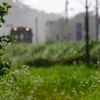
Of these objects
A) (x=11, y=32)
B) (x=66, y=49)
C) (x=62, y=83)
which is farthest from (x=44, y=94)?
(x=11, y=32)

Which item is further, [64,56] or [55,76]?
[64,56]

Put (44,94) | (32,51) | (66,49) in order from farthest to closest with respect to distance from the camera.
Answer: (32,51) → (66,49) → (44,94)

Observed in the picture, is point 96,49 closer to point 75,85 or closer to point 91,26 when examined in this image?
point 75,85

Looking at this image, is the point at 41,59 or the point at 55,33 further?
the point at 55,33

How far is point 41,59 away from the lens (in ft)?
47.3

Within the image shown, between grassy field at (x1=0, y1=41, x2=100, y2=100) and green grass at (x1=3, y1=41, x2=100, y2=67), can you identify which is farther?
green grass at (x1=3, y1=41, x2=100, y2=67)

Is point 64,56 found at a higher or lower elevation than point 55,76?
lower

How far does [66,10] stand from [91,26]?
3.56 m

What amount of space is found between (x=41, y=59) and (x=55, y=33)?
60.5 feet

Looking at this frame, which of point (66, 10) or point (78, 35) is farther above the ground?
point (66, 10)

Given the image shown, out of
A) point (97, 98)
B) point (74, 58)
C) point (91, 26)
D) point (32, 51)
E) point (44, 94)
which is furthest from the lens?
point (91, 26)

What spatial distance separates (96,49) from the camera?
1420 cm

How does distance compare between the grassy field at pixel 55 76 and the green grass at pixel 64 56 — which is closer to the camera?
the grassy field at pixel 55 76

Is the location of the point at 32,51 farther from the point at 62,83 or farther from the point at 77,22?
the point at 77,22
